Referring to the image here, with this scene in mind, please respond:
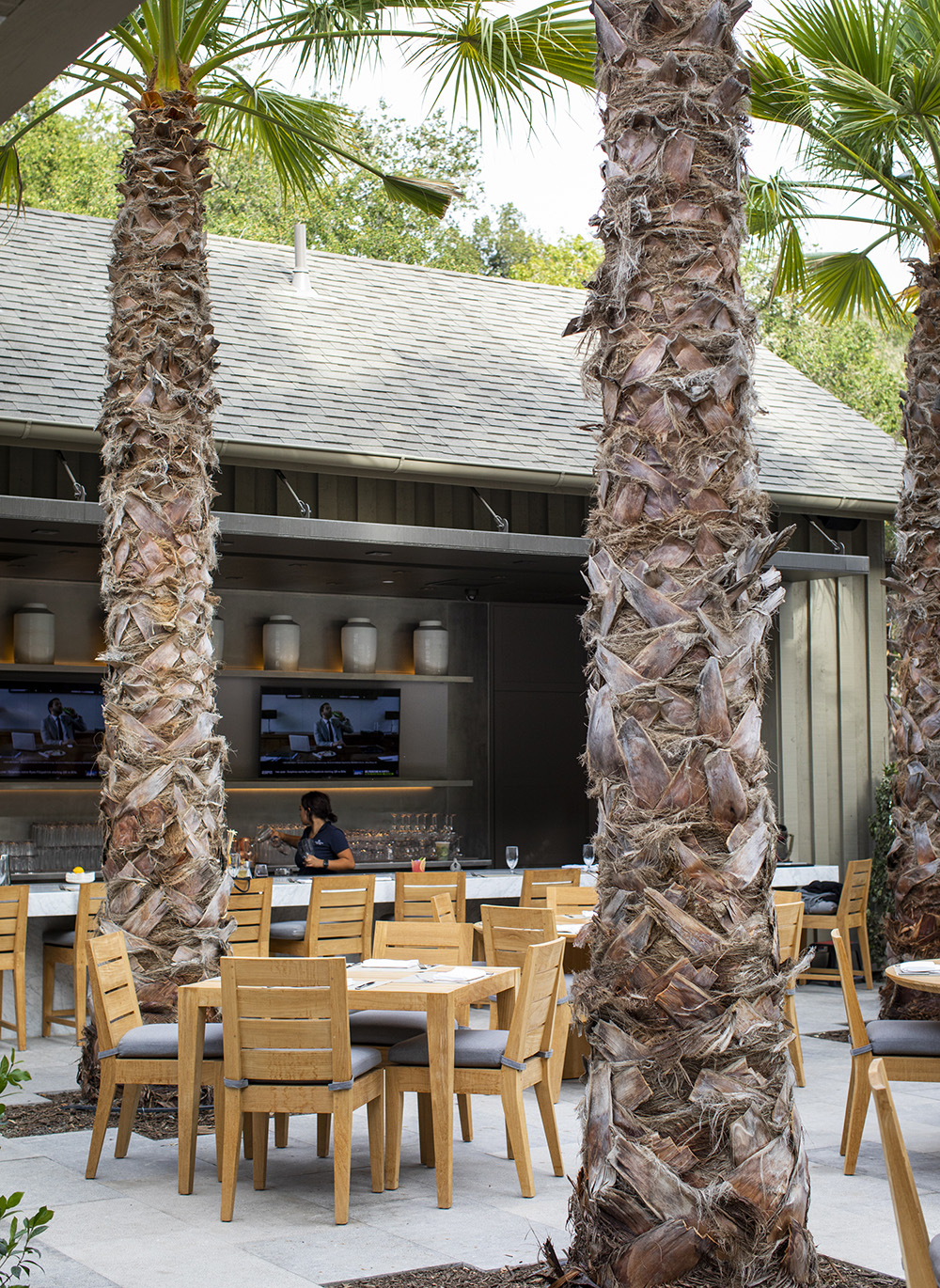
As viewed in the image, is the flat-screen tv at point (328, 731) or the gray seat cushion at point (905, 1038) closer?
the gray seat cushion at point (905, 1038)

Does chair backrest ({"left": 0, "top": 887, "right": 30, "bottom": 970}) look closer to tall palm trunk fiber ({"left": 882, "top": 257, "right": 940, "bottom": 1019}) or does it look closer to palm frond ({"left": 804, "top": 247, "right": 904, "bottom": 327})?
tall palm trunk fiber ({"left": 882, "top": 257, "right": 940, "bottom": 1019})

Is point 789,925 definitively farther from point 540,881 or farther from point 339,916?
point 339,916

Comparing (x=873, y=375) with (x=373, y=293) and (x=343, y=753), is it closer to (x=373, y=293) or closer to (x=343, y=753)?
(x=373, y=293)

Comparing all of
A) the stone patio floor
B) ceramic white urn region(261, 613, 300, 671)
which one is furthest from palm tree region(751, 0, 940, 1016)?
ceramic white urn region(261, 613, 300, 671)

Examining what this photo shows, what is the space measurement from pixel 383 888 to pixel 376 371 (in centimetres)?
481

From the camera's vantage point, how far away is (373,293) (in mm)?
14328

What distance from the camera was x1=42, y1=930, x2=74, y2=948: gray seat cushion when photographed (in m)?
9.11

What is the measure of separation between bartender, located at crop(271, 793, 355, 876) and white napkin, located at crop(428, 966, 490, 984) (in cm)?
421

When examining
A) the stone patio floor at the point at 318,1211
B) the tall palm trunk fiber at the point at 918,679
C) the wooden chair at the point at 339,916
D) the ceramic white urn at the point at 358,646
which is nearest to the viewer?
the stone patio floor at the point at 318,1211

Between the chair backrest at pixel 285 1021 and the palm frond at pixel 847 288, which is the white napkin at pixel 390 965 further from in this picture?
the palm frond at pixel 847 288

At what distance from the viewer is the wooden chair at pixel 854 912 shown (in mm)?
9664

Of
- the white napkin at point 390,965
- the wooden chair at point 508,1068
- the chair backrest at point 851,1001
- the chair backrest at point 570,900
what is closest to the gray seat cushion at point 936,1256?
the wooden chair at point 508,1068

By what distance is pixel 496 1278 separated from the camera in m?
4.43

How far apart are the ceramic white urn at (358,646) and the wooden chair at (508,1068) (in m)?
7.21
